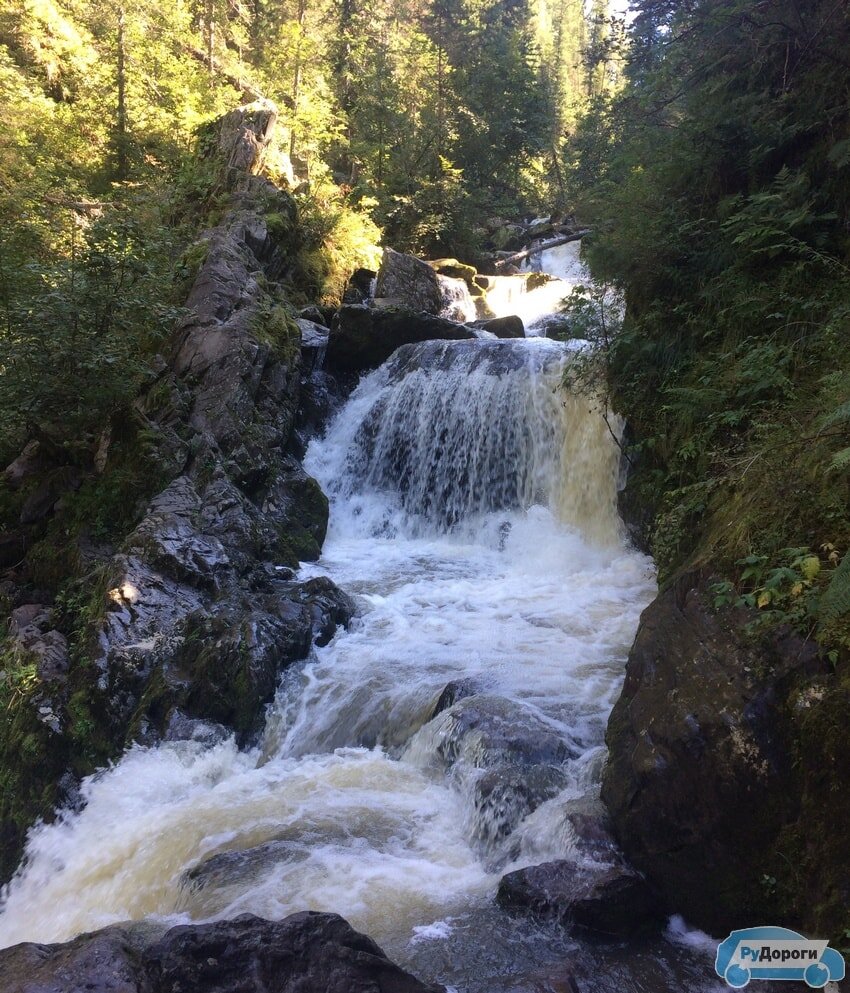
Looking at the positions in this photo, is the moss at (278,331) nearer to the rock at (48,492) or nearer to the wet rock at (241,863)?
the rock at (48,492)

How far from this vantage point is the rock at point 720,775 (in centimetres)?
325

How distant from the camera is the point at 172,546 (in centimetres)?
791

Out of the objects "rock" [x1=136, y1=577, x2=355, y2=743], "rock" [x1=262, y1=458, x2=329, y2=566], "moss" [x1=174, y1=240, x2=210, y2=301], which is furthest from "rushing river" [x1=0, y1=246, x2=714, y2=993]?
"moss" [x1=174, y1=240, x2=210, y2=301]

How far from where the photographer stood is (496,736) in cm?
523

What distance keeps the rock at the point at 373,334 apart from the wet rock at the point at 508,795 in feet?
37.4

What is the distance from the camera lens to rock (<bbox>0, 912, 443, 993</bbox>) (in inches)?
114

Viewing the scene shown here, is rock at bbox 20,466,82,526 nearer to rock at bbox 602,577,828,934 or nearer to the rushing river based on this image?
the rushing river

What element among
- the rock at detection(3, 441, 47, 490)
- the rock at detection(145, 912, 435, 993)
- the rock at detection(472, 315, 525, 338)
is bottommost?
the rock at detection(145, 912, 435, 993)

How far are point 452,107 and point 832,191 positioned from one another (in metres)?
23.1

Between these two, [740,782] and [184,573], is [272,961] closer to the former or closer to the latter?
[740,782]

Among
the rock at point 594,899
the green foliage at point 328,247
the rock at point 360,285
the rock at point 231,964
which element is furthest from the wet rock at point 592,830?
the rock at point 360,285

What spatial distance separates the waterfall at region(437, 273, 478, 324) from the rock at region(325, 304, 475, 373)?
4782mm

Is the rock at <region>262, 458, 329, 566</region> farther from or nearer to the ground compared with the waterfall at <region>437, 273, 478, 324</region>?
nearer to the ground

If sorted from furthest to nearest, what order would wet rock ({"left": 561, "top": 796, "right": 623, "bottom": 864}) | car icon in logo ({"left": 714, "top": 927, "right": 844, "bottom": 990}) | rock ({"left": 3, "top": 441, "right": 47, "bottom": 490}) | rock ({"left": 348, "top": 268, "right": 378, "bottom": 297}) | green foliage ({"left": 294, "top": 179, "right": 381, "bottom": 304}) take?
rock ({"left": 348, "top": 268, "right": 378, "bottom": 297}), green foliage ({"left": 294, "top": 179, "right": 381, "bottom": 304}), rock ({"left": 3, "top": 441, "right": 47, "bottom": 490}), wet rock ({"left": 561, "top": 796, "right": 623, "bottom": 864}), car icon in logo ({"left": 714, "top": 927, "right": 844, "bottom": 990})
